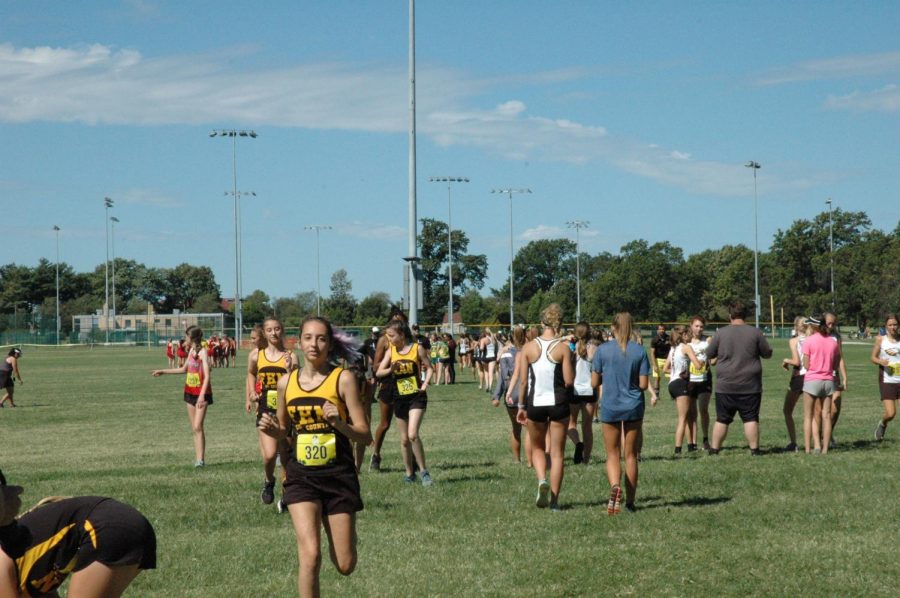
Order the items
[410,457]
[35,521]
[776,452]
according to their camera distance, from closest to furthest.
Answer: [35,521] → [410,457] → [776,452]

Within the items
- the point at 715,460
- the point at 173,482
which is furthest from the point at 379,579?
the point at 715,460

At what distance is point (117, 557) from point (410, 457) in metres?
8.24

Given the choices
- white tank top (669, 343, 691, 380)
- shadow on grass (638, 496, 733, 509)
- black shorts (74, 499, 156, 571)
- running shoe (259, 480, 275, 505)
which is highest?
white tank top (669, 343, 691, 380)

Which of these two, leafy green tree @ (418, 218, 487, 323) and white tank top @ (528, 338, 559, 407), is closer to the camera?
white tank top @ (528, 338, 559, 407)

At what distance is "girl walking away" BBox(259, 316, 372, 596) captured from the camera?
6746 millimetres

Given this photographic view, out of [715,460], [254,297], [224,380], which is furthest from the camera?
[254,297]

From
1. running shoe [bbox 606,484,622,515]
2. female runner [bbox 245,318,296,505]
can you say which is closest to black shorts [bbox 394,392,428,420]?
female runner [bbox 245,318,296,505]

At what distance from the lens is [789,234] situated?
12975cm

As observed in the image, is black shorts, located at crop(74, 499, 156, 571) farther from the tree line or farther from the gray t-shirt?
the tree line

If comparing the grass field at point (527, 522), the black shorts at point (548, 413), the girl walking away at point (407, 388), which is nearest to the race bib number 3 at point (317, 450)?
the grass field at point (527, 522)

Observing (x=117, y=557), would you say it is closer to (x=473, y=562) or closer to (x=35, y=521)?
(x=35, y=521)

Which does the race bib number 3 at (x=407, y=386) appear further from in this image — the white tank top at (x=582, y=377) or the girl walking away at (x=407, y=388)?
the white tank top at (x=582, y=377)

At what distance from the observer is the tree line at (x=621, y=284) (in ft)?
376

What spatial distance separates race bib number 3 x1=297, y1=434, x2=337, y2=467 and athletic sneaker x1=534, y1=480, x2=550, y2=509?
4.26m
